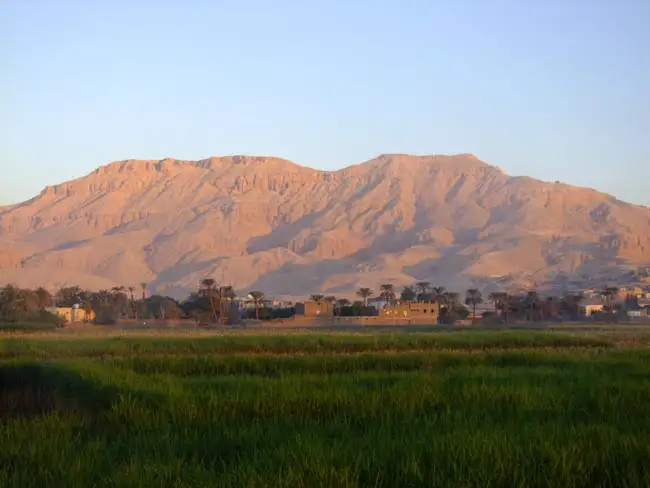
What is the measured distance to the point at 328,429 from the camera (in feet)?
42.2

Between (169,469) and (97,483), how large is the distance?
2.55 feet

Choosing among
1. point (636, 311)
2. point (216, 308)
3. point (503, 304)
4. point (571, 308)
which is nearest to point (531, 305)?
point (503, 304)

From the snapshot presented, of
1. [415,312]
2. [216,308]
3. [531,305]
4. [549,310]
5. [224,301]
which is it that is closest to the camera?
[415,312]

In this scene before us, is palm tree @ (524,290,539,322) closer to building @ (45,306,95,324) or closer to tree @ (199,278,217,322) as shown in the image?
tree @ (199,278,217,322)

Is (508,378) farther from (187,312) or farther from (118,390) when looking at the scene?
(187,312)

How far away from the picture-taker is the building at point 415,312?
96.1m

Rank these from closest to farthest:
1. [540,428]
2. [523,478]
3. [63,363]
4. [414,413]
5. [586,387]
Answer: [523,478]
[540,428]
[414,413]
[586,387]
[63,363]

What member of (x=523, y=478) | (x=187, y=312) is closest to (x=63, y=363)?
(x=523, y=478)

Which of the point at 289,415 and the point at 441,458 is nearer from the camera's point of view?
the point at 441,458

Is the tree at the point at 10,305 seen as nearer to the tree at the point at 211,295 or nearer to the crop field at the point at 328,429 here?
the tree at the point at 211,295

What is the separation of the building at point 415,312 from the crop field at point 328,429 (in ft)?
229

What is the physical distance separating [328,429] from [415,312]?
86008mm

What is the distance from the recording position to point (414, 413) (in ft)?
49.7

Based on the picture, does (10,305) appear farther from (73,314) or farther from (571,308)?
(571,308)
